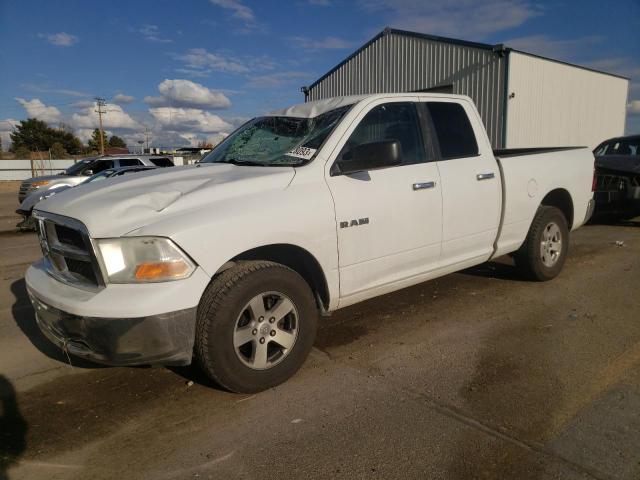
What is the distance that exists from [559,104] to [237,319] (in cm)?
1946

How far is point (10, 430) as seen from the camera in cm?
280

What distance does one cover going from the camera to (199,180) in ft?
11.1

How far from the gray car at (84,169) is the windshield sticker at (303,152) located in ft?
38.2

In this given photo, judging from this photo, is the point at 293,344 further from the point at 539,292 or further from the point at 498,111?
the point at 498,111

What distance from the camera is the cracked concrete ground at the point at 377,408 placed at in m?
2.41

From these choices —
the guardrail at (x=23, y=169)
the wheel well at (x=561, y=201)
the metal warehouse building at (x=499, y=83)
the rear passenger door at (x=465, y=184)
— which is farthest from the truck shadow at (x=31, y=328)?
the guardrail at (x=23, y=169)

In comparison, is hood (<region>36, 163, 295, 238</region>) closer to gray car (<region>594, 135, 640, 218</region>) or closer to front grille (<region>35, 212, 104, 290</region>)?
front grille (<region>35, 212, 104, 290</region>)

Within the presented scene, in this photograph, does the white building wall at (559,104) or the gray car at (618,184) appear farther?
the white building wall at (559,104)

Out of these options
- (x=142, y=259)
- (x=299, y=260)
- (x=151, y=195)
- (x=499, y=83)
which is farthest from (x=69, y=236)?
(x=499, y=83)

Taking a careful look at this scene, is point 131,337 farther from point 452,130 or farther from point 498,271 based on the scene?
point 498,271

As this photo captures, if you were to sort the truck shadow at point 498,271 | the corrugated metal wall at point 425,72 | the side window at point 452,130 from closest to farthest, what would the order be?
the side window at point 452,130 < the truck shadow at point 498,271 < the corrugated metal wall at point 425,72

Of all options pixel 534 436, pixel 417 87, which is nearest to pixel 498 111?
pixel 417 87

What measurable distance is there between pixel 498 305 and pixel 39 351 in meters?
4.19

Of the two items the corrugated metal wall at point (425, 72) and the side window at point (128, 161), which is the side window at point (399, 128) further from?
the side window at point (128, 161)
